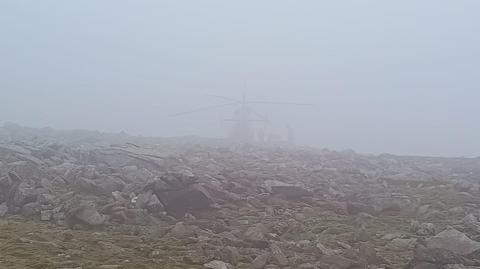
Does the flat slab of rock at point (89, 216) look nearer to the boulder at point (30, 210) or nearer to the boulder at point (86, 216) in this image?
the boulder at point (86, 216)

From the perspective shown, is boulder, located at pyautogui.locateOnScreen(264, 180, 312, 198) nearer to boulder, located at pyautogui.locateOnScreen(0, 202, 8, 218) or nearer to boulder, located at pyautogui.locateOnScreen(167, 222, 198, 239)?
boulder, located at pyautogui.locateOnScreen(167, 222, 198, 239)

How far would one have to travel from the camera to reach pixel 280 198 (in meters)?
11.8

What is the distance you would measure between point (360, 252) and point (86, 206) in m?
4.86

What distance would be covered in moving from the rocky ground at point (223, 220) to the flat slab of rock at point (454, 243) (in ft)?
0.05

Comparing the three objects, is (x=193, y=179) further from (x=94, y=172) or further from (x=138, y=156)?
(x=138, y=156)

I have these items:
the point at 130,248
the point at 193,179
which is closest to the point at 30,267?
the point at 130,248

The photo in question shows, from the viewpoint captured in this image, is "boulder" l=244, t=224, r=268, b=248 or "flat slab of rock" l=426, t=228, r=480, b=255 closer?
"flat slab of rock" l=426, t=228, r=480, b=255

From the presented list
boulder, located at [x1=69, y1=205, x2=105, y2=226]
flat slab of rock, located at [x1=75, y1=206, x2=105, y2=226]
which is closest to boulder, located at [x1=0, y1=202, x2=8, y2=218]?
boulder, located at [x1=69, y1=205, x2=105, y2=226]

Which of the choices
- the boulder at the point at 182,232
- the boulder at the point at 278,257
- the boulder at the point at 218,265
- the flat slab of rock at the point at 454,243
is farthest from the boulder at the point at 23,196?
the flat slab of rock at the point at 454,243

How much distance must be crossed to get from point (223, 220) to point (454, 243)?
4027mm

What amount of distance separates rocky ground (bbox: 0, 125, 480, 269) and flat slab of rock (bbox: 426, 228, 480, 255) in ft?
0.05

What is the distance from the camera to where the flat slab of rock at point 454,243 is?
6.57 m

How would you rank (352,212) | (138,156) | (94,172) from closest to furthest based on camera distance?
(352,212)
(94,172)
(138,156)

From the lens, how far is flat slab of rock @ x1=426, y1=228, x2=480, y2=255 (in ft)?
21.5
